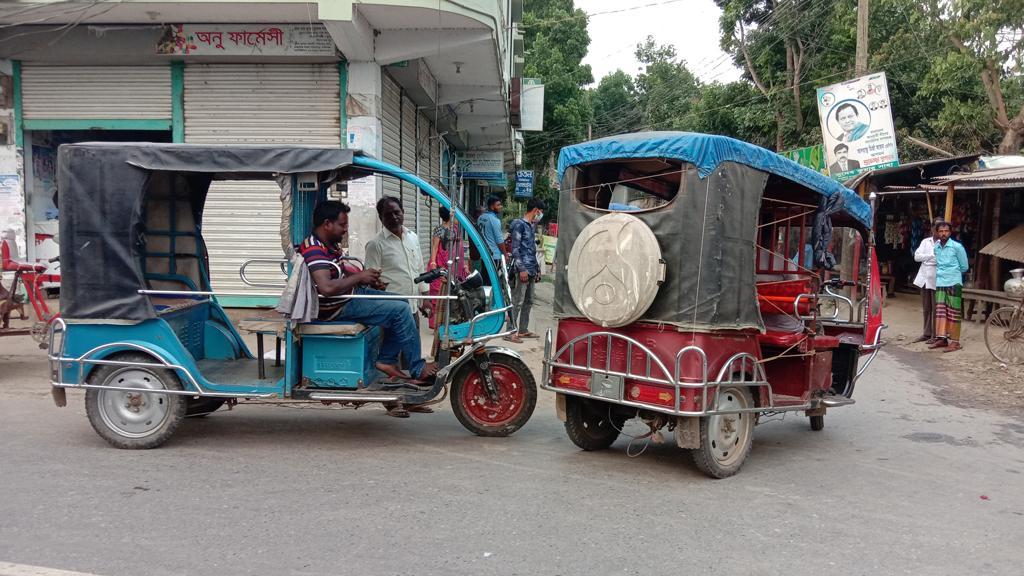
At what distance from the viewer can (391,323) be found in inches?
235

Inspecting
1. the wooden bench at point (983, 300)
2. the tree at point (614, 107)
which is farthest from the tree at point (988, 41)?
the tree at point (614, 107)

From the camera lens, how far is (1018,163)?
1439 centimetres

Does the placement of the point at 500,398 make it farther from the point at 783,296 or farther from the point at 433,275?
the point at 783,296

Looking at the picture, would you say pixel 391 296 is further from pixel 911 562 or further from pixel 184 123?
pixel 184 123

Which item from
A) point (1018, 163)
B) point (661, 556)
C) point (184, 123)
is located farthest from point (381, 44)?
point (1018, 163)

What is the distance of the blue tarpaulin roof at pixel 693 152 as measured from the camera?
491 cm

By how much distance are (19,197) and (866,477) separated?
1188 centimetres

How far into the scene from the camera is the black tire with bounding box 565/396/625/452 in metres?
5.71

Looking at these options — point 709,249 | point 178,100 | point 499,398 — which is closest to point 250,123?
point 178,100

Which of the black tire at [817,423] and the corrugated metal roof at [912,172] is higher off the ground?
the corrugated metal roof at [912,172]

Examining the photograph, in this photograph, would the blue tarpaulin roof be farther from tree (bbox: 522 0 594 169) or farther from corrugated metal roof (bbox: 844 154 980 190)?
tree (bbox: 522 0 594 169)

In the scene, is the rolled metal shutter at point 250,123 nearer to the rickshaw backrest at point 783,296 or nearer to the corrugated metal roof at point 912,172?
the rickshaw backrest at point 783,296

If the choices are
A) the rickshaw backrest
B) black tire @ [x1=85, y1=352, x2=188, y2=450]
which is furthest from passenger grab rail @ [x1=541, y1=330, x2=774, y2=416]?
black tire @ [x1=85, y1=352, x2=188, y2=450]

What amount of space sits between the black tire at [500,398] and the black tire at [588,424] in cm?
39
